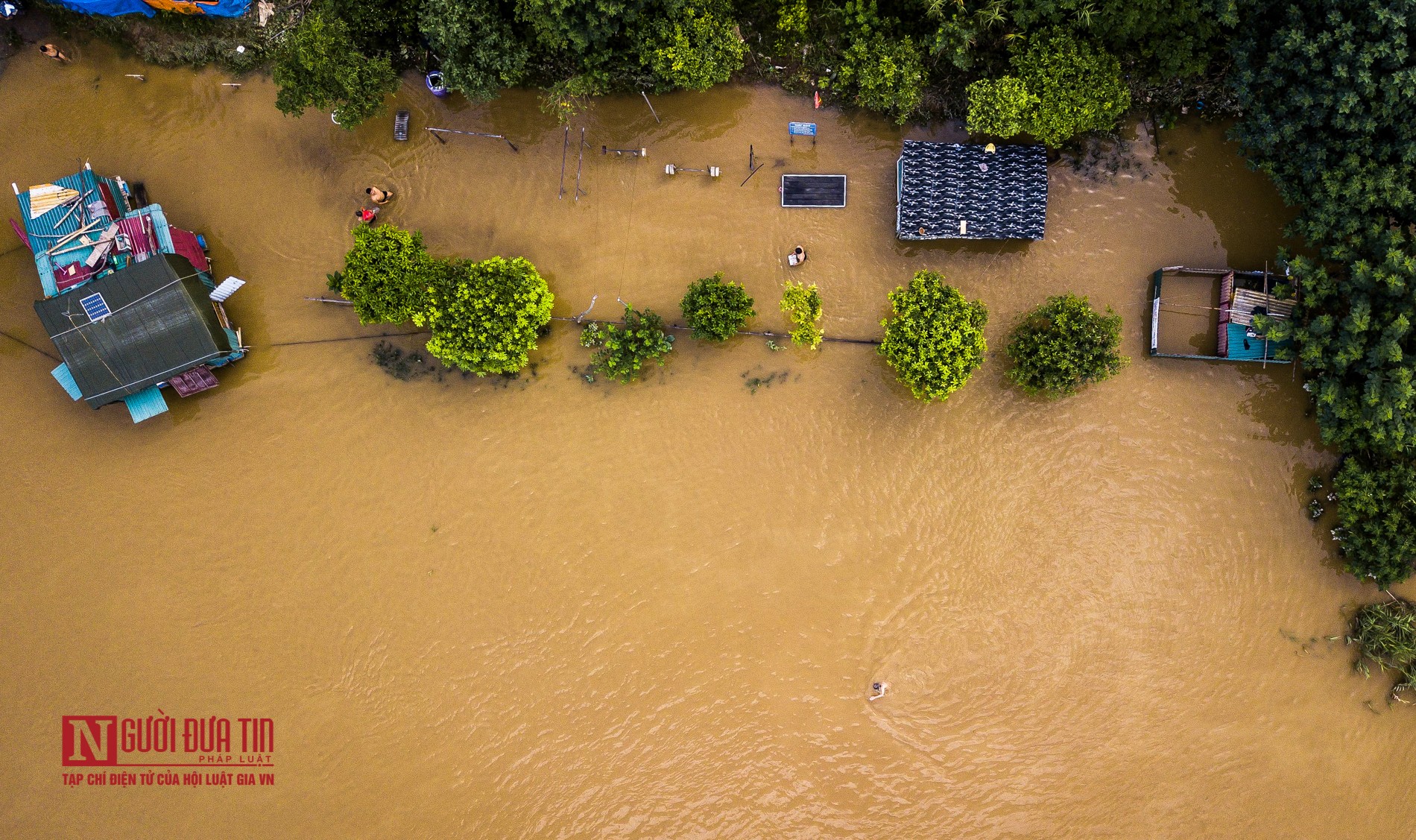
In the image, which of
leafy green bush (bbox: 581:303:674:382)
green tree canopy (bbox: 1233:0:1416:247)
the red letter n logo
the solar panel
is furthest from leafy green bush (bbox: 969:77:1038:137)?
the red letter n logo

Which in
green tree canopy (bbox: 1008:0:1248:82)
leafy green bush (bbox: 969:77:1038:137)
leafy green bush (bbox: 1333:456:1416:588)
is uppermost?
green tree canopy (bbox: 1008:0:1248:82)

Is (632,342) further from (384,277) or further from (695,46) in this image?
(695,46)

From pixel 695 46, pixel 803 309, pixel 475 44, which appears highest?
pixel 695 46

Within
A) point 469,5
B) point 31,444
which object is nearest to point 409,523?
point 31,444

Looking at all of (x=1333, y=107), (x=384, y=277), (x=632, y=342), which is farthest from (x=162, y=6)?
(x=1333, y=107)

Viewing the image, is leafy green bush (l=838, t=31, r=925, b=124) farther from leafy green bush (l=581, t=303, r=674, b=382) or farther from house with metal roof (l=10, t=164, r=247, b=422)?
house with metal roof (l=10, t=164, r=247, b=422)

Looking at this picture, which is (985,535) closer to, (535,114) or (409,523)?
(409,523)

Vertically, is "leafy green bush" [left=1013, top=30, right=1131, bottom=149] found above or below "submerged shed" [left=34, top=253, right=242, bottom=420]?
above

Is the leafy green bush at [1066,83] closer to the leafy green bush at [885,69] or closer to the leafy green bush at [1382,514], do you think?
the leafy green bush at [885,69]
